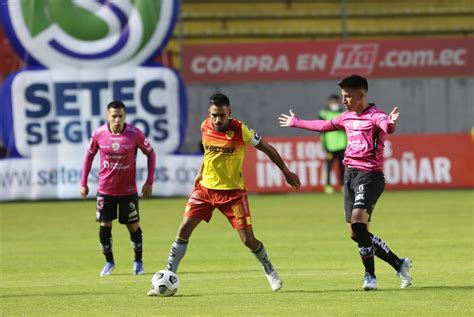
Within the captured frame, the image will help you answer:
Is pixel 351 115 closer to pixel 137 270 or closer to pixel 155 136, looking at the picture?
pixel 137 270

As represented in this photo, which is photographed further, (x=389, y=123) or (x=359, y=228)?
(x=359, y=228)

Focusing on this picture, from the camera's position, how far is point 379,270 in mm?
13547

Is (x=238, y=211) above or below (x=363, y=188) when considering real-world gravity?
below

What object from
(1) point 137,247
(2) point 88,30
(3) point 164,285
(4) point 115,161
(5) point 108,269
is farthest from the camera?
(2) point 88,30

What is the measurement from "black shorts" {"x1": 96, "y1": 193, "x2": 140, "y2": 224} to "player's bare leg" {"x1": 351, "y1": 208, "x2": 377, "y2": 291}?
3539mm

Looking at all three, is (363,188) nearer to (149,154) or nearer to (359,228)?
(359,228)

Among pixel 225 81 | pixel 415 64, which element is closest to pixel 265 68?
pixel 225 81

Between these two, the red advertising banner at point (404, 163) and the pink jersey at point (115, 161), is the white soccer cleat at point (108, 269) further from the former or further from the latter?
the red advertising banner at point (404, 163)

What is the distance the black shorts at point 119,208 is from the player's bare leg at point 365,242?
11.6ft

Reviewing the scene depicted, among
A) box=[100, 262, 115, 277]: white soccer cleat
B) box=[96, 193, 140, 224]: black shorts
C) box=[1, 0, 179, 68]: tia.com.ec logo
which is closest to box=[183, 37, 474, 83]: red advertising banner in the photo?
box=[1, 0, 179, 68]: tia.com.ec logo

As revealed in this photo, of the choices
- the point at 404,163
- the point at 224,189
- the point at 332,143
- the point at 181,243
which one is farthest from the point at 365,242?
the point at 404,163

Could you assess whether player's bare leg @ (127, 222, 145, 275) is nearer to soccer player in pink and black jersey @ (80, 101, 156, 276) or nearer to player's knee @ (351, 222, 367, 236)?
soccer player in pink and black jersey @ (80, 101, 156, 276)

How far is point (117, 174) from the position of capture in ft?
46.6

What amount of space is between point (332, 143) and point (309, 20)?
28.2 feet
